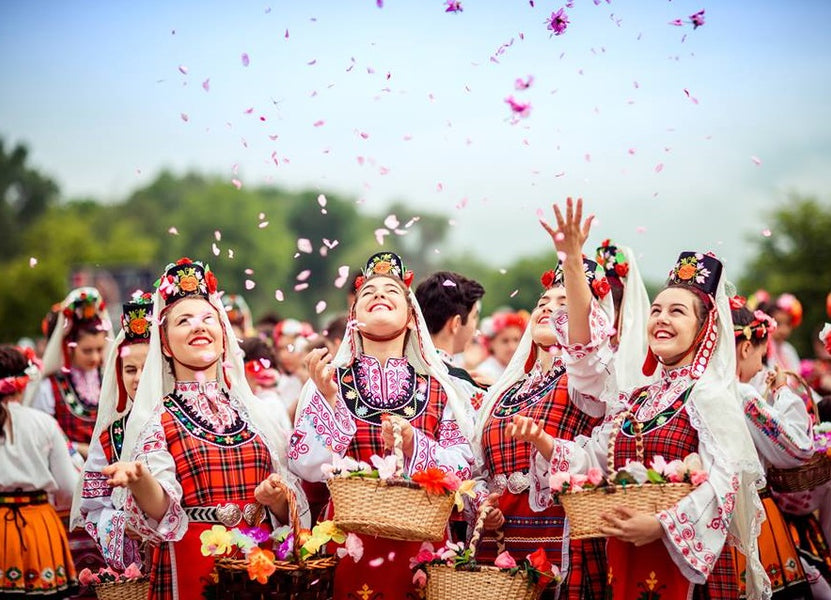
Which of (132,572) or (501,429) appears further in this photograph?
(501,429)

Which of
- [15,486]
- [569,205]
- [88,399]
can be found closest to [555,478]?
[569,205]

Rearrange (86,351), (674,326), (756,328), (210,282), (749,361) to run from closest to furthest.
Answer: (674,326), (210,282), (756,328), (749,361), (86,351)

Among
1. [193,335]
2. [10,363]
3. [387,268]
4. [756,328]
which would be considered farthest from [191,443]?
[756,328]

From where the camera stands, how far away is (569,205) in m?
5.04

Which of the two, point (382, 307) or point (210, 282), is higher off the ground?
point (210, 282)

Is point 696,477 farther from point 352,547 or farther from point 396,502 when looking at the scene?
point 352,547

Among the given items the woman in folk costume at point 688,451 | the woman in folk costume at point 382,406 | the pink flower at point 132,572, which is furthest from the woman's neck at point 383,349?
the pink flower at point 132,572

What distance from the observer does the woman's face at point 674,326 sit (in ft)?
17.5

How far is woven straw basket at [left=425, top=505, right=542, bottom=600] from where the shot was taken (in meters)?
4.84

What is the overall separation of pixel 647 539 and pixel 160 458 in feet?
7.48

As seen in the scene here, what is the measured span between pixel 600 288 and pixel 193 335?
6.77 ft

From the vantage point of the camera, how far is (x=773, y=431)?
20.1ft

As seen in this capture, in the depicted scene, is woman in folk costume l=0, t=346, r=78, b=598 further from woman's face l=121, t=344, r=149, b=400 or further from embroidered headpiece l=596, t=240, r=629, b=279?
embroidered headpiece l=596, t=240, r=629, b=279

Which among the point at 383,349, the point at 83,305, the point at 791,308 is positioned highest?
the point at 83,305
